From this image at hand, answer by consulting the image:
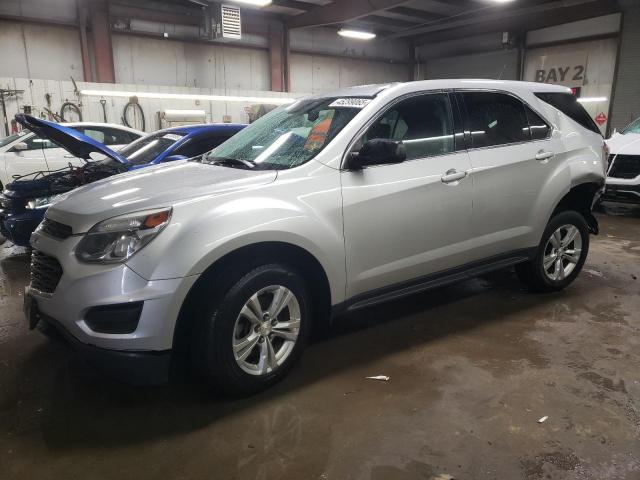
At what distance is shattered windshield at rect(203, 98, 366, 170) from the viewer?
2.71 meters

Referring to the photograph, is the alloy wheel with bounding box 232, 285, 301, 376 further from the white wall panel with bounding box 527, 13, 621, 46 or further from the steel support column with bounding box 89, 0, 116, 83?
the white wall panel with bounding box 527, 13, 621, 46

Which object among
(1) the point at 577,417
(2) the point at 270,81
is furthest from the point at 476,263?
(2) the point at 270,81

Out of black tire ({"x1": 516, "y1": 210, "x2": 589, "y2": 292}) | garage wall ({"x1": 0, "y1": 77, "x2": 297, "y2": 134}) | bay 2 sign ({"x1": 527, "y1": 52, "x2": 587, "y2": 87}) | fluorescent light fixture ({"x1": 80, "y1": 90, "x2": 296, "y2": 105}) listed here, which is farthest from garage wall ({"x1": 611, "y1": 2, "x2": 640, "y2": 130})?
black tire ({"x1": 516, "y1": 210, "x2": 589, "y2": 292})

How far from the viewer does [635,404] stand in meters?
2.43

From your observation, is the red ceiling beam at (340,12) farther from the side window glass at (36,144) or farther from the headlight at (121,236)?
the headlight at (121,236)

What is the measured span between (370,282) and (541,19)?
13792mm

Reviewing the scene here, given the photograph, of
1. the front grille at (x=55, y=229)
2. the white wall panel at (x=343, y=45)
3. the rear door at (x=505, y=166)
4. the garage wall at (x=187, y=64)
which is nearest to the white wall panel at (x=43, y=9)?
the garage wall at (x=187, y=64)

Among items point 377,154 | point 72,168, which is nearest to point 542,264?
point 377,154

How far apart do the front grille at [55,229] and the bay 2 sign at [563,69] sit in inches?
571

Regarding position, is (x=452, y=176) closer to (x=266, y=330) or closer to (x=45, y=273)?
(x=266, y=330)

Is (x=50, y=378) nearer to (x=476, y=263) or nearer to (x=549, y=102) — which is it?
(x=476, y=263)

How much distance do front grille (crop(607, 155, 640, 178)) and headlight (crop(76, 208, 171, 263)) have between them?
7479mm

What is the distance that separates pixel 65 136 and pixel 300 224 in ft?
8.82

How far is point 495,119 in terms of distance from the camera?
3.32 m
